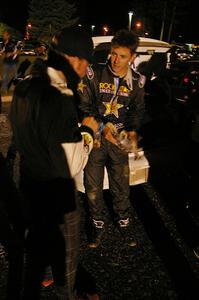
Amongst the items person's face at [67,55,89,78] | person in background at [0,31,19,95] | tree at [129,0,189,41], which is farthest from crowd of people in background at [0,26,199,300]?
tree at [129,0,189,41]

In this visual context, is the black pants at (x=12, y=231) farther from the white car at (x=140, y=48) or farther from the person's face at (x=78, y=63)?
the white car at (x=140, y=48)

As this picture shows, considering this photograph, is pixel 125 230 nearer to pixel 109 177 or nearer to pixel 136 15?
pixel 109 177

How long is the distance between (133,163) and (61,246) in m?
1.90

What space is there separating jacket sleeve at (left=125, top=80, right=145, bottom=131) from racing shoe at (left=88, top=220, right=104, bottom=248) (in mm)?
1097

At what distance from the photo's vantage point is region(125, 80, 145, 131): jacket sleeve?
10.6 feet

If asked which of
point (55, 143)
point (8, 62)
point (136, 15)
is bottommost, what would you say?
point (8, 62)

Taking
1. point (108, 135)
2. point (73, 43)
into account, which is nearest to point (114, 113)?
point (108, 135)

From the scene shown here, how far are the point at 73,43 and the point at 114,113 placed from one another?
4.75 feet

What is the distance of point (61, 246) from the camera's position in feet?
7.01

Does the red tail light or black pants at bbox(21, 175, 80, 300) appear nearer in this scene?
black pants at bbox(21, 175, 80, 300)

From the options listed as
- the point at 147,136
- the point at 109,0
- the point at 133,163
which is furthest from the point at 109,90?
the point at 109,0

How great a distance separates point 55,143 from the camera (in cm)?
171

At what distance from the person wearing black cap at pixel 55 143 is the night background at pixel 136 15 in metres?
38.2

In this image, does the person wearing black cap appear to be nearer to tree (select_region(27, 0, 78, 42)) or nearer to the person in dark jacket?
the person in dark jacket
